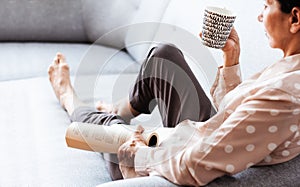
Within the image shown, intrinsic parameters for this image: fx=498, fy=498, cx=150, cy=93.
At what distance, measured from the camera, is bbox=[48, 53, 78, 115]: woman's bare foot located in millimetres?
1703

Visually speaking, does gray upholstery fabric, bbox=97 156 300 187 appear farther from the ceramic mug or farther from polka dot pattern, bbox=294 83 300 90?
the ceramic mug

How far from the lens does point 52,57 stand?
6.89ft

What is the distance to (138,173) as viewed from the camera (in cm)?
121

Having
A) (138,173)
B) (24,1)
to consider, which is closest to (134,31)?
(24,1)

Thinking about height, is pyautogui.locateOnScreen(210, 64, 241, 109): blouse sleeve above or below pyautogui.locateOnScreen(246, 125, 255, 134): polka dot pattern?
below

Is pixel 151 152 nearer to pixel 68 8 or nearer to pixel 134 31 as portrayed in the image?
pixel 134 31

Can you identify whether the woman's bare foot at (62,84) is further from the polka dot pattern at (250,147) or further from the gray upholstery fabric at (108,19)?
the polka dot pattern at (250,147)

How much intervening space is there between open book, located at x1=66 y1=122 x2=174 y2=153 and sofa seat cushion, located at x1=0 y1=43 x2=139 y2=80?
564 mm

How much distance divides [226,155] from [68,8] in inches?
59.0

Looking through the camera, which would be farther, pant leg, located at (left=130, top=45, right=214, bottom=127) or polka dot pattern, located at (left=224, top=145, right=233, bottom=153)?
pant leg, located at (left=130, top=45, right=214, bottom=127)

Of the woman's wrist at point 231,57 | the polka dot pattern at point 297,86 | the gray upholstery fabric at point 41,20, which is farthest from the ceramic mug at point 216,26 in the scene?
the gray upholstery fabric at point 41,20

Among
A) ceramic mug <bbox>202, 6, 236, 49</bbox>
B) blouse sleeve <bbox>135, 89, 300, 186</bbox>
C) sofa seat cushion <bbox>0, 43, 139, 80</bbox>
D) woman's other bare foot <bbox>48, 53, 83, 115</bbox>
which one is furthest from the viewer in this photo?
sofa seat cushion <bbox>0, 43, 139, 80</bbox>

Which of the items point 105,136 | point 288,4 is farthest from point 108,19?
point 288,4

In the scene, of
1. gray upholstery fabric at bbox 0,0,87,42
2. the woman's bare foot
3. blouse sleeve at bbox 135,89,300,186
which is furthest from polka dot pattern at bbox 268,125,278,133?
gray upholstery fabric at bbox 0,0,87,42
